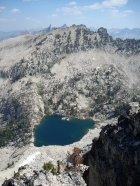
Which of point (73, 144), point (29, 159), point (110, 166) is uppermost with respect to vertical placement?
point (110, 166)

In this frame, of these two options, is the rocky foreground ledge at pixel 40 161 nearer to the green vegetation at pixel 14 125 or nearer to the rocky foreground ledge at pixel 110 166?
the rocky foreground ledge at pixel 110 166

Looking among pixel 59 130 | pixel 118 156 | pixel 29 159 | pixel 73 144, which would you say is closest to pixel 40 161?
pixel 29 159

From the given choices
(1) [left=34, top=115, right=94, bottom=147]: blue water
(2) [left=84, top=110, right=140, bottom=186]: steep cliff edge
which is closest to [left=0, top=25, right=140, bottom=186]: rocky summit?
(2) [left=84, top=110, right=140, bottom=186]: steep cliff edge

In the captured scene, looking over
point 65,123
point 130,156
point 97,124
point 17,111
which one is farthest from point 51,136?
point 130,156

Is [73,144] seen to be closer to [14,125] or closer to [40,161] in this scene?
[40,161]

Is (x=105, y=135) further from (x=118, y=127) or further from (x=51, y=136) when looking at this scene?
(x=51, y=136)

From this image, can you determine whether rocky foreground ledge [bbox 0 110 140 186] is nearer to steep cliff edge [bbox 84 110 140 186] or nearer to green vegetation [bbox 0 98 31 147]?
steep cliff edge [bbox 84 110 140 186]
